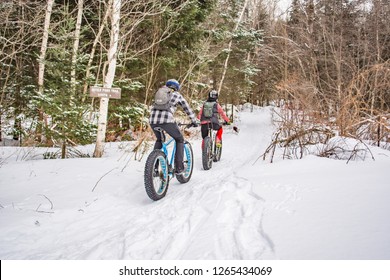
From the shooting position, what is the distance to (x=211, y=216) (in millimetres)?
3105

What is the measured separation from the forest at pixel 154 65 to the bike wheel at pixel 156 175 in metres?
2.72

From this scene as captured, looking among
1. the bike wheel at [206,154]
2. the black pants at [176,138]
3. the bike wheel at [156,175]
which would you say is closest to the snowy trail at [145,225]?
the bike wheel at [156,175]

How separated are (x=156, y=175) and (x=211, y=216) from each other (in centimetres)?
127

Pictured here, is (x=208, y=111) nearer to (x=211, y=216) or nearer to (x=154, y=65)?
(x=211, y=216)

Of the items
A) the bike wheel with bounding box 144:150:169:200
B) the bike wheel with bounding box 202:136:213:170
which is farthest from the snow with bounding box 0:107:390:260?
the bike wheel with bounding box 202:136:213:170

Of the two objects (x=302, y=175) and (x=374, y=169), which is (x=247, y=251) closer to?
(x=302, y=175)

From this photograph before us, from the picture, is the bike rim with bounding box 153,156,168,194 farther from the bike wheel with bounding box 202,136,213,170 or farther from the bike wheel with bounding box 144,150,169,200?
the bike wheel with bounding box 202,136,213,170

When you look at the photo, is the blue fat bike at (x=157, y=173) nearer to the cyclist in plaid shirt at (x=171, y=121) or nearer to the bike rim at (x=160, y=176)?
the bike rim at (x=160, y=176)

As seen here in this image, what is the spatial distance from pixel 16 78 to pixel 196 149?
906 centimetres

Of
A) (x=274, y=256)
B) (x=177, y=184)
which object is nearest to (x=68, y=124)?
(x=177, y=184)

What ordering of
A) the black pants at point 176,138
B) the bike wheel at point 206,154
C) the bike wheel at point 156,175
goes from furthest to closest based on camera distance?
the bike wheel at point 206,154 < the black pants at point 176,138 < the bike wheel at point 156,175

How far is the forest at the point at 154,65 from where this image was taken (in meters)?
5.92

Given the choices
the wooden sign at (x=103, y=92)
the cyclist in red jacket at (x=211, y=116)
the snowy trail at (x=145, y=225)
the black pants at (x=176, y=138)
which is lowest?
the snowy trail at (x=145, y=225)

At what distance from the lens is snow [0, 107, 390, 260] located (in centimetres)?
215
